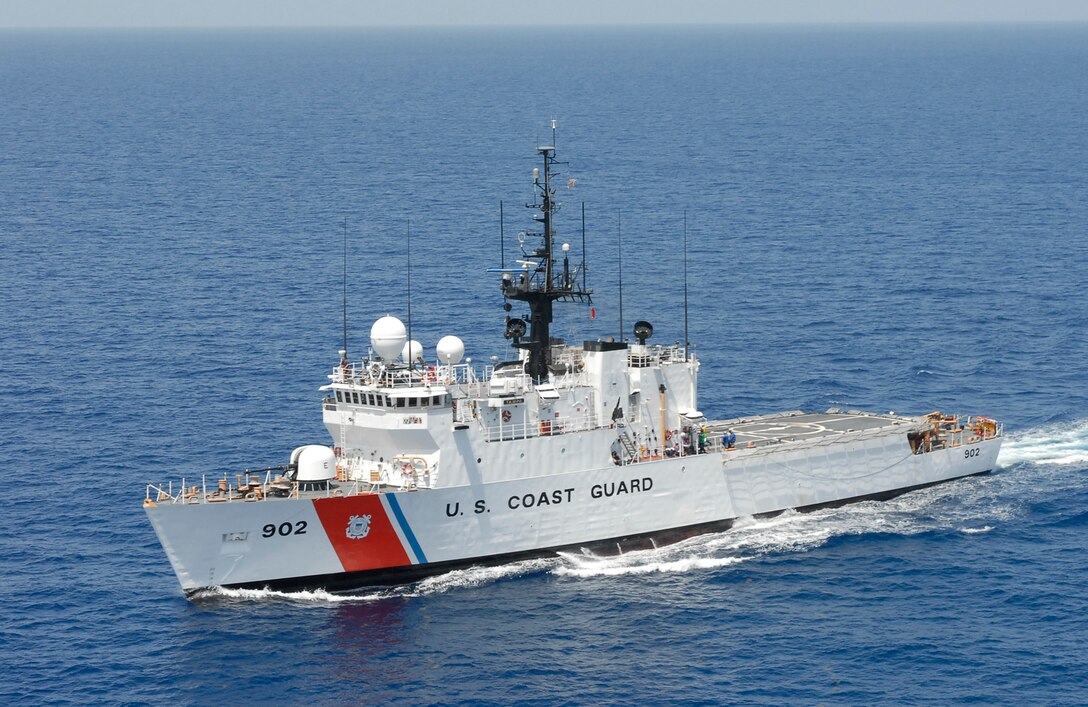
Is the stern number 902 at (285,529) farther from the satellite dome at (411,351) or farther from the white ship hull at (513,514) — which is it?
the satellite dome at (411,351)

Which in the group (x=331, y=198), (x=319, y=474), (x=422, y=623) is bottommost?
(x=422, y=623)

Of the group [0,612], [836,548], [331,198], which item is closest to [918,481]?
[836,548]

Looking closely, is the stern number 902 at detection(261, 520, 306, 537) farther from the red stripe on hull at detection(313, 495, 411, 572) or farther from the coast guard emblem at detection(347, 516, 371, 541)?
the coast guard emblem at detection(347, 516, 371, 541)

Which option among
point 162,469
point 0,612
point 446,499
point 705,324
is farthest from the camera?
point 705,324

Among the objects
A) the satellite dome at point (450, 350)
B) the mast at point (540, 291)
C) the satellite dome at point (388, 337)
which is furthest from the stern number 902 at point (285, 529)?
the mast at point (540, 291)

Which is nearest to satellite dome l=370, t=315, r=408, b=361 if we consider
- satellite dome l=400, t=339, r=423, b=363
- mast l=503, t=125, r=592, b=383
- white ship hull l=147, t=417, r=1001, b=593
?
satellite dome l=400, t=339, r=423, b=363

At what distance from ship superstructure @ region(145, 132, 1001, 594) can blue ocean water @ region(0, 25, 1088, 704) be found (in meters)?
1.25

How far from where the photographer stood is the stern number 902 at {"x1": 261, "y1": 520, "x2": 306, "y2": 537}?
53438 millimetres

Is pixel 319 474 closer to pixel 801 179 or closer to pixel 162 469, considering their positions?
pixel 162 469

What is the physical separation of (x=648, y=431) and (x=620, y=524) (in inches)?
154

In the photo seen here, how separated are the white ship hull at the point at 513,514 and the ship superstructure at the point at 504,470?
56 mm

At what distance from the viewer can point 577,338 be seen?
64.4 m

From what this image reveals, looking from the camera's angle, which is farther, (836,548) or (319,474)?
(836,548)

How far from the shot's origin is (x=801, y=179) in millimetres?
139375
